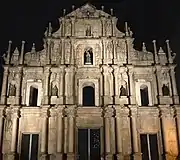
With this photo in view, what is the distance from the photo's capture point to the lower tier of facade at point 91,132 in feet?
65.2

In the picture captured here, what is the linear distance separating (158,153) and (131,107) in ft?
10.3

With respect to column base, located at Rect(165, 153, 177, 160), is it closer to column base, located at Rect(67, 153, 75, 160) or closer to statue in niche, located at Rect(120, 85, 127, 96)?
statue in niche, located at Rect(120, 85, 127, 96)

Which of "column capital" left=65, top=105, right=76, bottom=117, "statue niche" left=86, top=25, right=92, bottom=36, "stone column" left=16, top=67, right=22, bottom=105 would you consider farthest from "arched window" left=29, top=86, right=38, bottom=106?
"statue niche" left=86, top=25, right=92, bottom=36

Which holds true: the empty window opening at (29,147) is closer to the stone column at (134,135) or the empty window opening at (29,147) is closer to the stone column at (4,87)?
the stone column at (4,87)

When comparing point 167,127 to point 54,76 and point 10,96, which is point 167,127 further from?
point 10,96

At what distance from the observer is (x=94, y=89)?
22.3m

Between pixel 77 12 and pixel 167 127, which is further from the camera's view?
pixel 77 12

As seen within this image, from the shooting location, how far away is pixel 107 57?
22.9 m

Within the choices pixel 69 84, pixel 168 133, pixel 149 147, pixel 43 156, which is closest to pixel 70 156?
pixel 43 156

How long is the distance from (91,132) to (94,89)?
3.00 metres

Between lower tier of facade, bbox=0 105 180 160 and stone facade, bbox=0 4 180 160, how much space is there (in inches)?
2.3

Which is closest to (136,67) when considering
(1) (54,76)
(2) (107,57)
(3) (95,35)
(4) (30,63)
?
(2) (107,57)

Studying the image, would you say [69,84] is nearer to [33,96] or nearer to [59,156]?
[33,96]

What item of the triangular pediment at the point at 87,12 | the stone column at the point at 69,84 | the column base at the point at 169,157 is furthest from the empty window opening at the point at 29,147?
the triangular pediment at the point at 87,12
